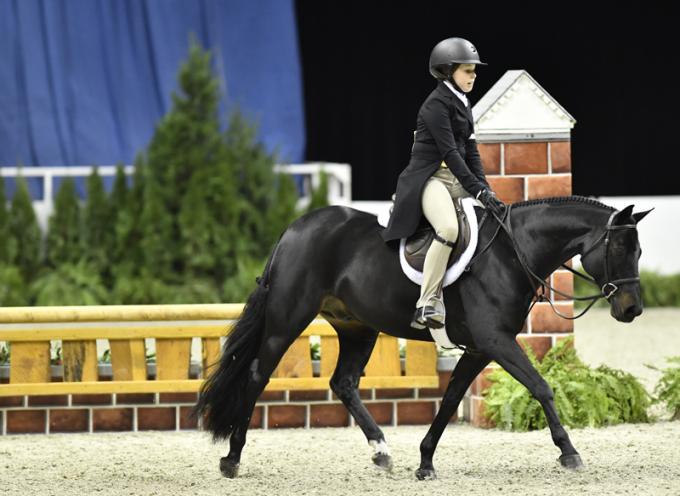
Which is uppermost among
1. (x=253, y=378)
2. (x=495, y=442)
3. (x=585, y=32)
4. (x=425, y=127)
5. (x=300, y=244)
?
(x=585, y=32)

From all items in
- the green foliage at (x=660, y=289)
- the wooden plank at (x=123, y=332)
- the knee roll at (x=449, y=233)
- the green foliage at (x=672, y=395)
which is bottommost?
the green foliage at (x=660, y=289)

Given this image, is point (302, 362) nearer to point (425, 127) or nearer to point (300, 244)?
point (300, 244)

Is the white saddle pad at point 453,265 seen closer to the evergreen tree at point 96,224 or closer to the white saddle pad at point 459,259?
the white saddle pad at point 459,259

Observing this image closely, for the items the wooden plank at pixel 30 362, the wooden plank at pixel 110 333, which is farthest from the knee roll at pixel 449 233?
the wooden plank at pixel 30 362

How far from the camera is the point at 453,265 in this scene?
5.22 metres

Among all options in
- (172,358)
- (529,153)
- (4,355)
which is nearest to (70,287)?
(4,355)

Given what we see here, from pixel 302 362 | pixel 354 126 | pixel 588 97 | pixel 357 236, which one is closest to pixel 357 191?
pixel 354 126

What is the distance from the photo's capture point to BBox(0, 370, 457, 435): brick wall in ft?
22.3

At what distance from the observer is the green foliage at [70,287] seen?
1245 centimetres

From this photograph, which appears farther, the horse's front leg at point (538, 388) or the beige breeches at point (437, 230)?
the beige breeches at point (437, 230)

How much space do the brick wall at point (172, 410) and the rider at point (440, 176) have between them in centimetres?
180

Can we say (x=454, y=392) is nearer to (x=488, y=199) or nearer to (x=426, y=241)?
(x=426, y=241)

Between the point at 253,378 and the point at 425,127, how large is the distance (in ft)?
4.69

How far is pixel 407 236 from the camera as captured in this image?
5340mm
